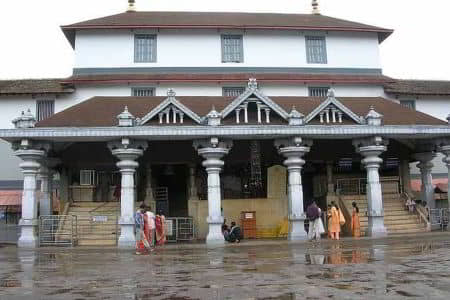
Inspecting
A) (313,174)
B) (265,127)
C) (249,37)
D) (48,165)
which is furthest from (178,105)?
(249,37)

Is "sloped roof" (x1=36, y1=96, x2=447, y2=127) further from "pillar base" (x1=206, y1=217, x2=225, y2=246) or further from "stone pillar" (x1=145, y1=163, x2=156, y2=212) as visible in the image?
"pillar base" (x1=206, y1=217, x2=225, y2=246)

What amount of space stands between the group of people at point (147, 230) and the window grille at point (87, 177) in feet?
22.0

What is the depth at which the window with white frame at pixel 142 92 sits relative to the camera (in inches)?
1196

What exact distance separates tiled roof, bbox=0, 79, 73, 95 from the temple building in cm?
11

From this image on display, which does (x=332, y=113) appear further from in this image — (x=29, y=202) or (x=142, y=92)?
(x=29, y=202)

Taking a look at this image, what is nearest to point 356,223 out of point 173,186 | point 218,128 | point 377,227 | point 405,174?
point 377,227

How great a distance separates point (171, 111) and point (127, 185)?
3587 mm

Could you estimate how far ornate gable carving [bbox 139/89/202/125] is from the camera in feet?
70.0

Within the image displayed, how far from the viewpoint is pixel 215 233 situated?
20906 millimetres

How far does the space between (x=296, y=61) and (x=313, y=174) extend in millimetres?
7903

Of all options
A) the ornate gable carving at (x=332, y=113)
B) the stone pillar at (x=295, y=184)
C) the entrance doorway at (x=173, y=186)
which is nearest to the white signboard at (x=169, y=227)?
the entrance doorway at (x=173, y=186)

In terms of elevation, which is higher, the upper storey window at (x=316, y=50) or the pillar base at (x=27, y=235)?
the upper storey window at (x=316, y=50)

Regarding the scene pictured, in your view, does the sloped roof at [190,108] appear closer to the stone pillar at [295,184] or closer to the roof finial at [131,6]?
the stone pillar at [295,184]

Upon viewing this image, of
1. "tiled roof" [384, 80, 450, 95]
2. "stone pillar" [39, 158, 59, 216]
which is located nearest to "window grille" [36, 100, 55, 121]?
"stone pillar" [39, 158, 59, 216]
